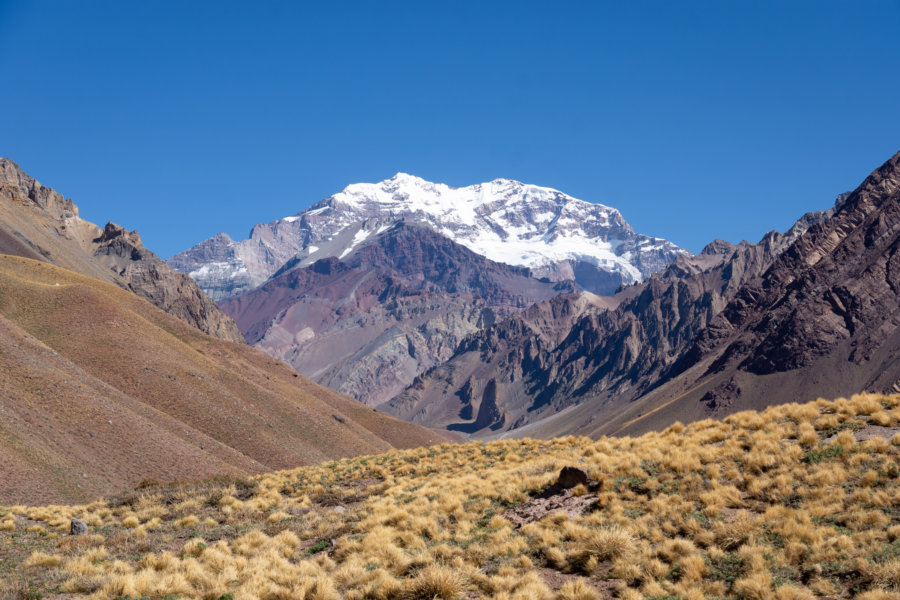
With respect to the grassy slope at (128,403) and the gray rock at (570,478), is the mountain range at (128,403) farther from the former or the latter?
the gray rock at (570,478)

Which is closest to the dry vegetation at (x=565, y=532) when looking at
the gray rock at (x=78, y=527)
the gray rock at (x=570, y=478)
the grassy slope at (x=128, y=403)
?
the gray rock at (x=570, y=478)

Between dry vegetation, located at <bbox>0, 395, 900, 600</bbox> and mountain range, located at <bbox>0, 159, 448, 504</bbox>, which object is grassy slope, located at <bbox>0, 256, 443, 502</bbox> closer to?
mountain range, located at <bbox>0, 159, 448, 504</bbox>

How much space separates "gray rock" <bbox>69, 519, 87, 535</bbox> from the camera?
24.3m

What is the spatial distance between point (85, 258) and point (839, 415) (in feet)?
603

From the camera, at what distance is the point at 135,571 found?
59.8ft

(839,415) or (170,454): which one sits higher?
(839,415)

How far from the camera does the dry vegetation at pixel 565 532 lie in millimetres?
15594

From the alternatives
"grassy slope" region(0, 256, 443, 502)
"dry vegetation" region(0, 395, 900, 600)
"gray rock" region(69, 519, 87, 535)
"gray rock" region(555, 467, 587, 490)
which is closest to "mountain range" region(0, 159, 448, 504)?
"grassy slope" region(0, 256, 443, 502)

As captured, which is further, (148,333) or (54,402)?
(148,333)

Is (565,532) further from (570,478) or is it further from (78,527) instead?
(78,527)

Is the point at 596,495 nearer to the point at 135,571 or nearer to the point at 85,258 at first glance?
the point at 135,571

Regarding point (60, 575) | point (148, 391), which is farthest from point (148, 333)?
point (60, 575)

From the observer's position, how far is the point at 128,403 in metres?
72.4

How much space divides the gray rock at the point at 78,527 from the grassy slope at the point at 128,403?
2326cm
